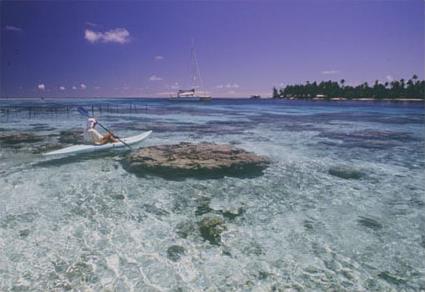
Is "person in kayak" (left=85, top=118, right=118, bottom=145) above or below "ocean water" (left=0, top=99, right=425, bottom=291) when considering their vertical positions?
above

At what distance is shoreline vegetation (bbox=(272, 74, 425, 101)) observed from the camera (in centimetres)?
13800

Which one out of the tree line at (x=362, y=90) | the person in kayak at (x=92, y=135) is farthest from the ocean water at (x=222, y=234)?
the tree line at (x=362, y=90)

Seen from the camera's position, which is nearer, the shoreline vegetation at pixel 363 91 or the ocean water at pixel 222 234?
the ocean water at pixel 222 234

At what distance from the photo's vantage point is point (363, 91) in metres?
154

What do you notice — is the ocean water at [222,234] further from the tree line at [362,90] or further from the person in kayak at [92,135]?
the tree line at [362,90]

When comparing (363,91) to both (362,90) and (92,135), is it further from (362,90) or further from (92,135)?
(92,135)

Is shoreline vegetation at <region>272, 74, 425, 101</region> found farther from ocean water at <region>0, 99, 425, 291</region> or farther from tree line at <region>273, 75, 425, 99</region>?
ocean water at <region>0, 99, 425, 291</region>

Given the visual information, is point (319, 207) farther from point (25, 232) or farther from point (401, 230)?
point (25, 232)

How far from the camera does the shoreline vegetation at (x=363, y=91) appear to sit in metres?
138

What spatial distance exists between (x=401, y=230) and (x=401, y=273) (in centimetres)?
218

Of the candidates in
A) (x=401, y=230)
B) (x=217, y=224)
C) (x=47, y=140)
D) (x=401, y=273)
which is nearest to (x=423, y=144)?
(x=401, y=230)

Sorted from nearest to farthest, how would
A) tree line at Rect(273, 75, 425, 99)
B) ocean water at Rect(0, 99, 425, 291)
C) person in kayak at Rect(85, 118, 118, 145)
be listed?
ocean water at Rect(0, 99, 425, 291) → person in kayak at Rect(85, 118, 118, 145) → tree line at Rect(273, 75, 425, 99)

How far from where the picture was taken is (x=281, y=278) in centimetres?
546

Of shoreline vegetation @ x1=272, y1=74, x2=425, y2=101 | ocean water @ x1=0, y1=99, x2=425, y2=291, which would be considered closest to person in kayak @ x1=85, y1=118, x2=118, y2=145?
ocean water @ x1=0, y1=99, x2=425, y2=291
